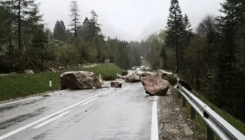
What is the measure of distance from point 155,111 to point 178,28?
6363 centimetres

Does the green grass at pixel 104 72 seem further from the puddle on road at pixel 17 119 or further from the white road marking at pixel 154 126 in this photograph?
the white road marking at pixel 154 126

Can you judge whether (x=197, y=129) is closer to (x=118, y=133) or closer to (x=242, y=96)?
(x=118, y=133)

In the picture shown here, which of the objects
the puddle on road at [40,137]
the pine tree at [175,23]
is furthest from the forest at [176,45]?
the puddle on road at [40,137]

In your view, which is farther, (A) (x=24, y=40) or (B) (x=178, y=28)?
(B) (x=178, y=28)

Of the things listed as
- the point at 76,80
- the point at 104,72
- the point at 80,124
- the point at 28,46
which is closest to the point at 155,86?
the point at 76,80

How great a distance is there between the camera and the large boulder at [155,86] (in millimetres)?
17906

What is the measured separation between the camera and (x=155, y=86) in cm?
1817

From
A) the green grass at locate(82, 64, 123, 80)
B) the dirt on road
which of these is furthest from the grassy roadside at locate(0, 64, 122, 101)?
the green grass at locate(82, 64, 123, 80)

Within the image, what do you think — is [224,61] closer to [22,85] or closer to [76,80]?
[76,80]

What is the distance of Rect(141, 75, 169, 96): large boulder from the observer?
58.7 feet

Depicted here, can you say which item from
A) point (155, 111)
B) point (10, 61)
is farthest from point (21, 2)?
point (155, 111)

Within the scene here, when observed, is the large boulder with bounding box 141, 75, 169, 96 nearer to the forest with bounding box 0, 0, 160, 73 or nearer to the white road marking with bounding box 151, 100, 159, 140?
the white road marking with bounding box 151, 100, 159, 140

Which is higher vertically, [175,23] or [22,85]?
[175,23]

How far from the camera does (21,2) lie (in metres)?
45.2
